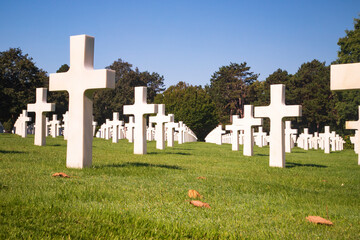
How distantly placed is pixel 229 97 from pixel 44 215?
3156 inches

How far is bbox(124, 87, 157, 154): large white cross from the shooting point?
45.0 ft

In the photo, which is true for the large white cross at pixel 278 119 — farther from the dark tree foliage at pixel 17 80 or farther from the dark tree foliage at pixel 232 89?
the dark tree foliage at pixel 232 89

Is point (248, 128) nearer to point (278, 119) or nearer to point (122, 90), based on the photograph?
point (278, 119)

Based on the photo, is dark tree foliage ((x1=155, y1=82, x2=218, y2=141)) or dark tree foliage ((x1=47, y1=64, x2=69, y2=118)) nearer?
dark tree foliage ((x1=47, y1=64, x2=69, y2=118))

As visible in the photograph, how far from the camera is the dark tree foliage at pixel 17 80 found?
42.4 m

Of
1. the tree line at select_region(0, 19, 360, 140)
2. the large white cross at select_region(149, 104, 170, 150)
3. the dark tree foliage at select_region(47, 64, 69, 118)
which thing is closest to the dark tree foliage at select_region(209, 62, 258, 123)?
the tree line at select_region(0, 19, 360, 140)

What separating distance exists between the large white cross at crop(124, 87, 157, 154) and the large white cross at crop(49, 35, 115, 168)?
5.42 metres

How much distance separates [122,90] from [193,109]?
21757 millimetres

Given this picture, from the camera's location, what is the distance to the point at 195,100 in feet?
203

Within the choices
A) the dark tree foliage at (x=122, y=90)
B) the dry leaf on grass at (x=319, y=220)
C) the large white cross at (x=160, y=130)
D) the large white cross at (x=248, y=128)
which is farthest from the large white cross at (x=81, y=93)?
the dark tree foliage at (x=122, y=90)

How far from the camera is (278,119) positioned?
11.5m

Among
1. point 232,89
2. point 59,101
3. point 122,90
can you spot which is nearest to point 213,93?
point 232,89

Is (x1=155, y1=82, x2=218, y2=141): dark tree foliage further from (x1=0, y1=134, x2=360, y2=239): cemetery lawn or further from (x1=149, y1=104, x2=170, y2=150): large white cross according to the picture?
(x1=0, y1=134, x2=360, y2=239): cemetery lawn

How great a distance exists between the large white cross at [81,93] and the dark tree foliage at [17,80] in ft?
122
